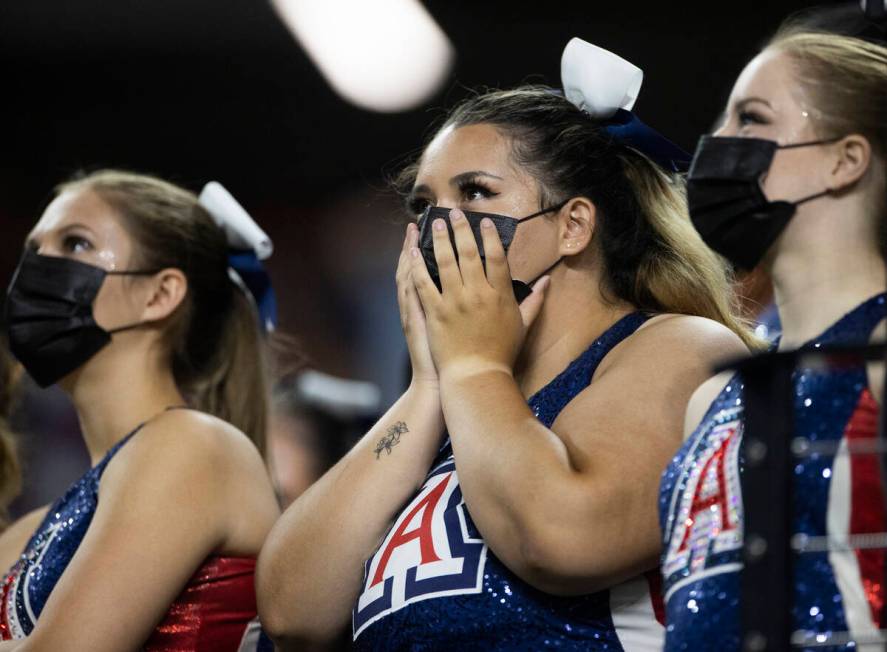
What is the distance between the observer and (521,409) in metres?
1.68

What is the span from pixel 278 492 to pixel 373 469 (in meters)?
0.79

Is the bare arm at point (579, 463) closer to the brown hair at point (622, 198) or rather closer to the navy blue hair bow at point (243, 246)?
the brown hair at point (622, 198)

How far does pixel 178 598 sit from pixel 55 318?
2.18 feet

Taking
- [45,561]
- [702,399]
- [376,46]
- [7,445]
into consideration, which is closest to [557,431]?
[702,399]

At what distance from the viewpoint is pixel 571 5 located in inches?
197

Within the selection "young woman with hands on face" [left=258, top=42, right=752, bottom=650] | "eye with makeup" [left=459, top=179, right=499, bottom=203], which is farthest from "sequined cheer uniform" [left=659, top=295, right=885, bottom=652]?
"eye with makeup" [left=459, top=179, right=499, bottom=203]

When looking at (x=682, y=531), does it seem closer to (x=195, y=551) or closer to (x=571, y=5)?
(x=195, y=551)

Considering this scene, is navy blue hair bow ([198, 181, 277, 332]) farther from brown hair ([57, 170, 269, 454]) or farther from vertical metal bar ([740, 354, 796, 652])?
vertical metal bar ([740, 354, 796, 652])

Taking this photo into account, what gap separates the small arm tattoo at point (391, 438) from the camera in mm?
1924

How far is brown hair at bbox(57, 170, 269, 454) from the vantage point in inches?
106

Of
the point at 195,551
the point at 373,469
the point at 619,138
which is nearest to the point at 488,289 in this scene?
the point at 373,469

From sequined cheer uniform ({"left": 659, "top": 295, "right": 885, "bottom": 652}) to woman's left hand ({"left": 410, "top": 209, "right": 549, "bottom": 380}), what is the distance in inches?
14.3

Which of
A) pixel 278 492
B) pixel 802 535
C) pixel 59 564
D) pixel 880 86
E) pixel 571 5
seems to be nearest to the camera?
pixel 802 535

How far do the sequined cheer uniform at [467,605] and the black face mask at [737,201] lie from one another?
0.47 m
